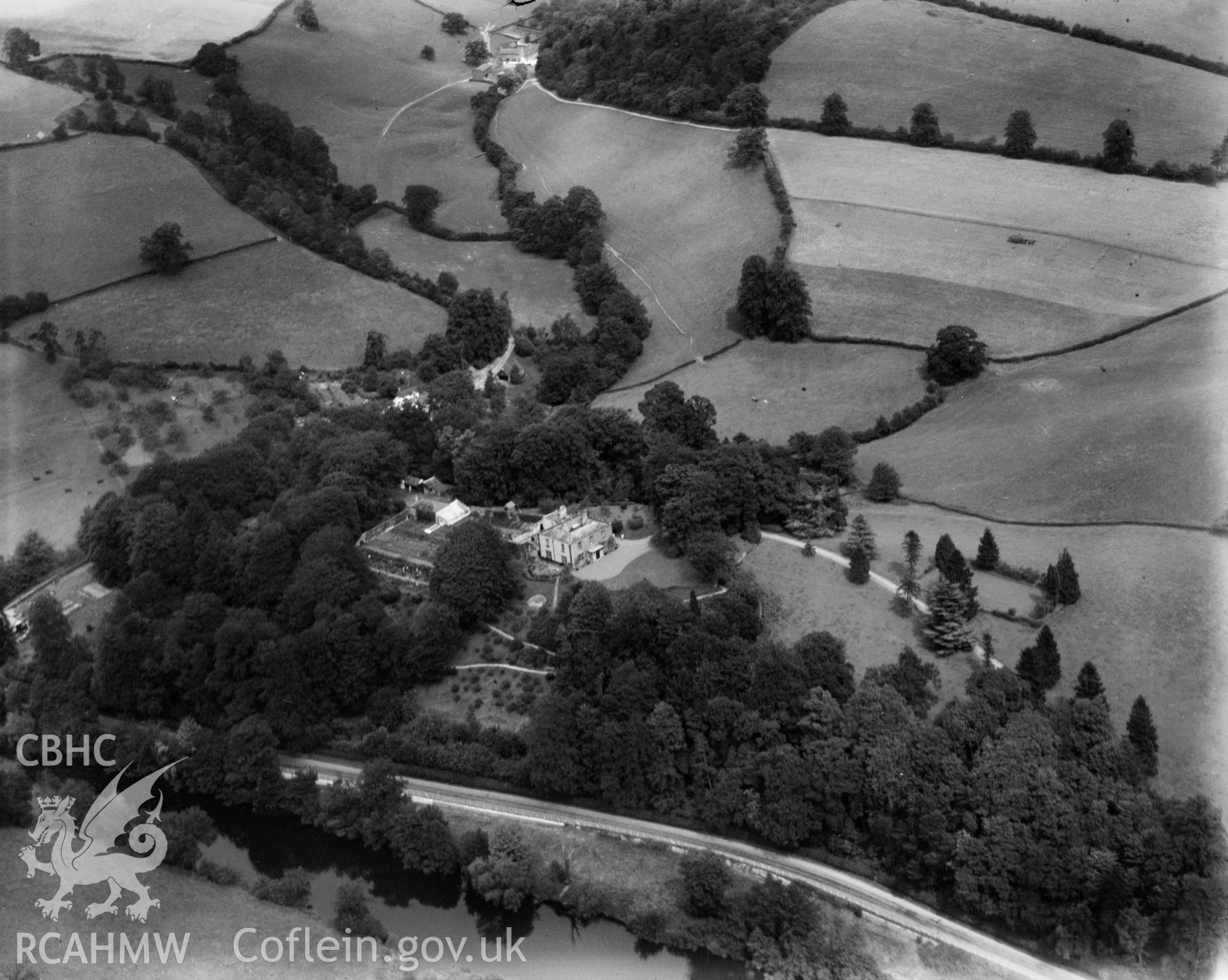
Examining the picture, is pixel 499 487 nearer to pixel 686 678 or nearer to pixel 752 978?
pixel 686 678

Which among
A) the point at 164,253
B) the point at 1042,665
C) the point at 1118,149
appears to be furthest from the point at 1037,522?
the point at 164,253

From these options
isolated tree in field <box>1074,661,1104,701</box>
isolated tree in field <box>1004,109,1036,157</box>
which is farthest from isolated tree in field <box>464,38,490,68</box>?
isolated tree in field <box>1074,661,1104,701</box>

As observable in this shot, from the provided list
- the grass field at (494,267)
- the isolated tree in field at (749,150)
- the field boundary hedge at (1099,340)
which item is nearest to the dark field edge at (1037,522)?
the field boundary hedge at (1099,340)

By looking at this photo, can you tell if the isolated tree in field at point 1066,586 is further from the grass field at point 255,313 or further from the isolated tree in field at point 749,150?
the isolated tree in field at point 749,150

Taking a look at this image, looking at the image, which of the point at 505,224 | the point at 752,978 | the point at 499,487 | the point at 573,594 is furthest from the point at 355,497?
the point at 505,224

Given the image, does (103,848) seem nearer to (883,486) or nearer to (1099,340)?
(883,486)

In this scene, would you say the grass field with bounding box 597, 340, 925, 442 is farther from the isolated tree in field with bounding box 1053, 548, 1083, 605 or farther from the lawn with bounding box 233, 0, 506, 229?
the lawn with bounding box 233, 0, 506, 229
